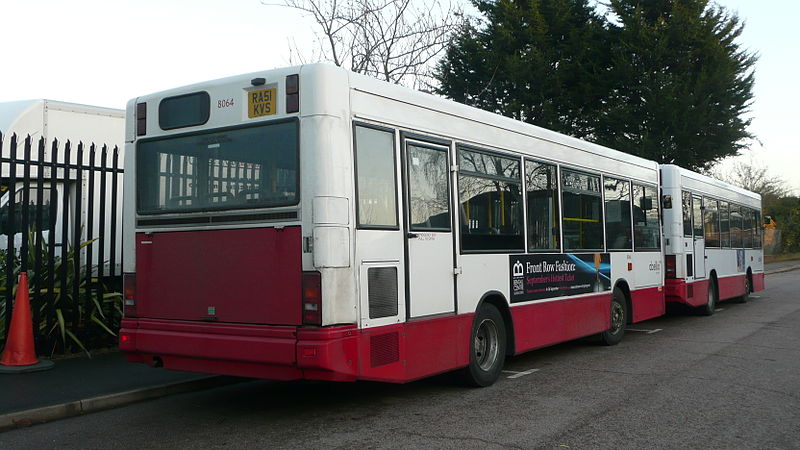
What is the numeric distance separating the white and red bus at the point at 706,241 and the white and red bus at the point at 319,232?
22.0 feet

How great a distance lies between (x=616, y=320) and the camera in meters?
11.4

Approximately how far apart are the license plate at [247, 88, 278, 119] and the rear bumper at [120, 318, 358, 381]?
1.83 metres

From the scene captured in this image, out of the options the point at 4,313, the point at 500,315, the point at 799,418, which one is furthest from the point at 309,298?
the point at 4,313

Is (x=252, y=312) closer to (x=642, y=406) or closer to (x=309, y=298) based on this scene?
(x=309, y=298)

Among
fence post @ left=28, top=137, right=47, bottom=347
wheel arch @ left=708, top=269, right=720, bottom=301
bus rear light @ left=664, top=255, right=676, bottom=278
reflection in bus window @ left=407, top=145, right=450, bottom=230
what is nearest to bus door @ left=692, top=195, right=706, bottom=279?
wheel arch @ left=708, top=269, right=720, bottom=301

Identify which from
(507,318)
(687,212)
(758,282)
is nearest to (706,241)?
(687,212)

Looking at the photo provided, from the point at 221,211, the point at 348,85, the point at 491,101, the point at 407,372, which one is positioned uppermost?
the point at 491,101

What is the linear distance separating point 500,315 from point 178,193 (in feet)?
12.2

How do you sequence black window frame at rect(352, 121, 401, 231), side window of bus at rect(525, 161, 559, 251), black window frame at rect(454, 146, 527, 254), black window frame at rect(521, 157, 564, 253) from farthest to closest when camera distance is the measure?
side window of bus at rect(525, 161, 559, 251) → black window frame at rect(521, 157, 564, 253) → black window frame at rect(454, 146, 527, 254) → black window frame at rect(352, 121, 401, 231)

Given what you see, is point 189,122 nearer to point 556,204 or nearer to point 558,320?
point 556,204

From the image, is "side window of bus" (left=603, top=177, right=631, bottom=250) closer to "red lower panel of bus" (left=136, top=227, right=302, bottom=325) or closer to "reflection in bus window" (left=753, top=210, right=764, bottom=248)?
"red lower panel of bus" (left=136, top=227, right=302, bottom=325)

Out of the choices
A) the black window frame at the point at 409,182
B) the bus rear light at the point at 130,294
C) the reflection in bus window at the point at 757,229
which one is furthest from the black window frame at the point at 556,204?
the reflection in bus window at the point at 757,229

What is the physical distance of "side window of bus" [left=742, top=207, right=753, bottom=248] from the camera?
1884 centimetres

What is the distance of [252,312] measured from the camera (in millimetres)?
6195
